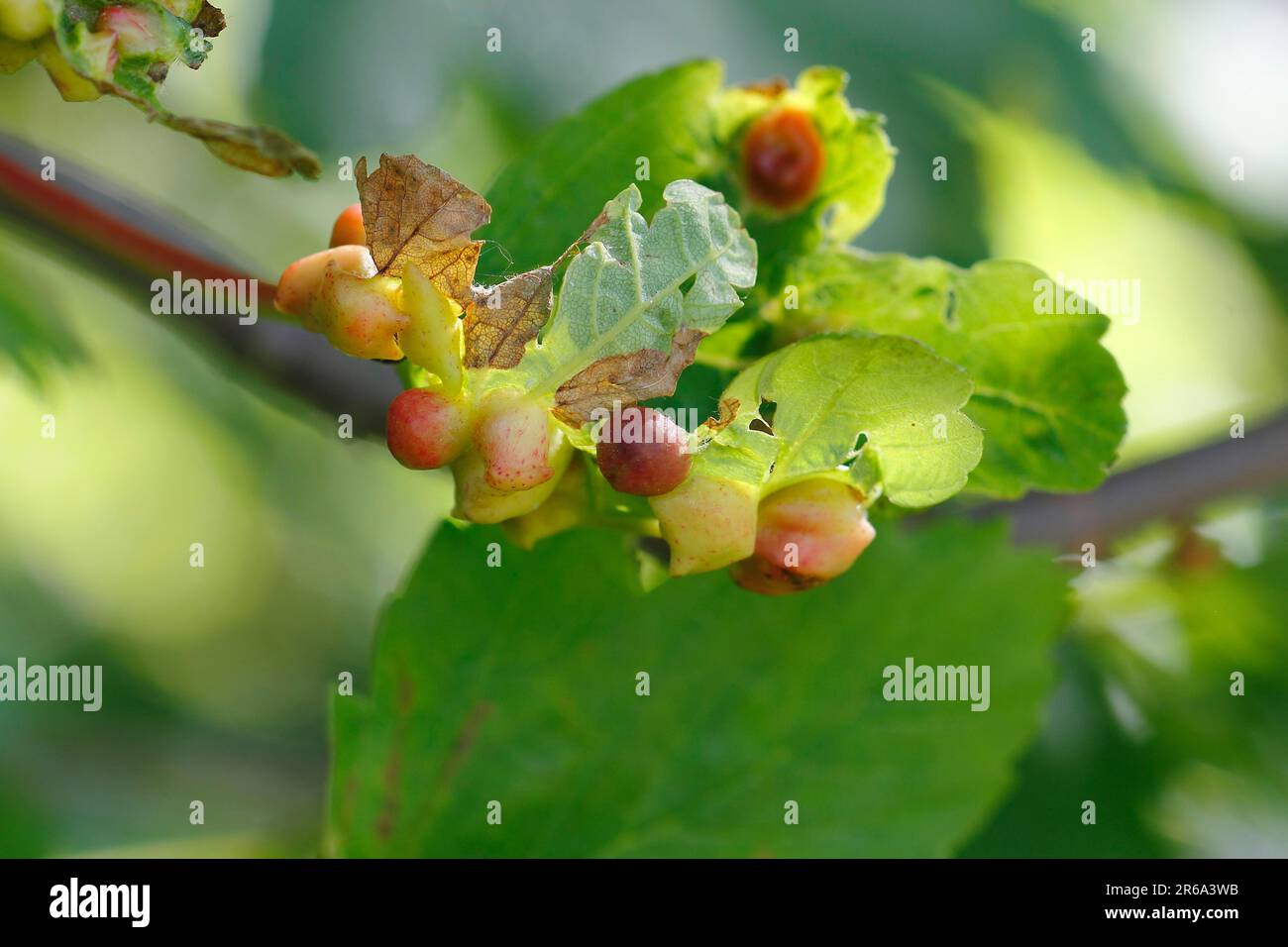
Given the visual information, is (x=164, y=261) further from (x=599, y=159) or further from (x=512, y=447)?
(x=512, y=447)

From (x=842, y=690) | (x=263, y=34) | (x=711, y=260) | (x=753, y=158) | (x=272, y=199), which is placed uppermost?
(x=263, y=34)

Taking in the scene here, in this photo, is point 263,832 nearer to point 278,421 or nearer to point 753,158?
point 278,421

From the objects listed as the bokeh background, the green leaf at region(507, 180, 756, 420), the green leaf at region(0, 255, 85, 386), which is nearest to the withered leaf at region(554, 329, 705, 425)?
the green leaf at region(507, 180, 756, 420)

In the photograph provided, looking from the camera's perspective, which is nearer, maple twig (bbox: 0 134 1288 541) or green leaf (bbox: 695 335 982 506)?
green leaf (bbox: 695 335 982 506)

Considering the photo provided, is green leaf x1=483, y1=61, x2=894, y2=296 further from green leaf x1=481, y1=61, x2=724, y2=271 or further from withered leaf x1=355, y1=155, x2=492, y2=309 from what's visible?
withered leaf x1=355, y1=155, x2=492, y2=309

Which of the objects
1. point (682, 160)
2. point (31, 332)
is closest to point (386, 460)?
point (31, 332)

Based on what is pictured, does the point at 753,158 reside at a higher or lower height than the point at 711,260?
higher

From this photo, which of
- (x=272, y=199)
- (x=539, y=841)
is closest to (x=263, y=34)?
(x=272, y=199)
